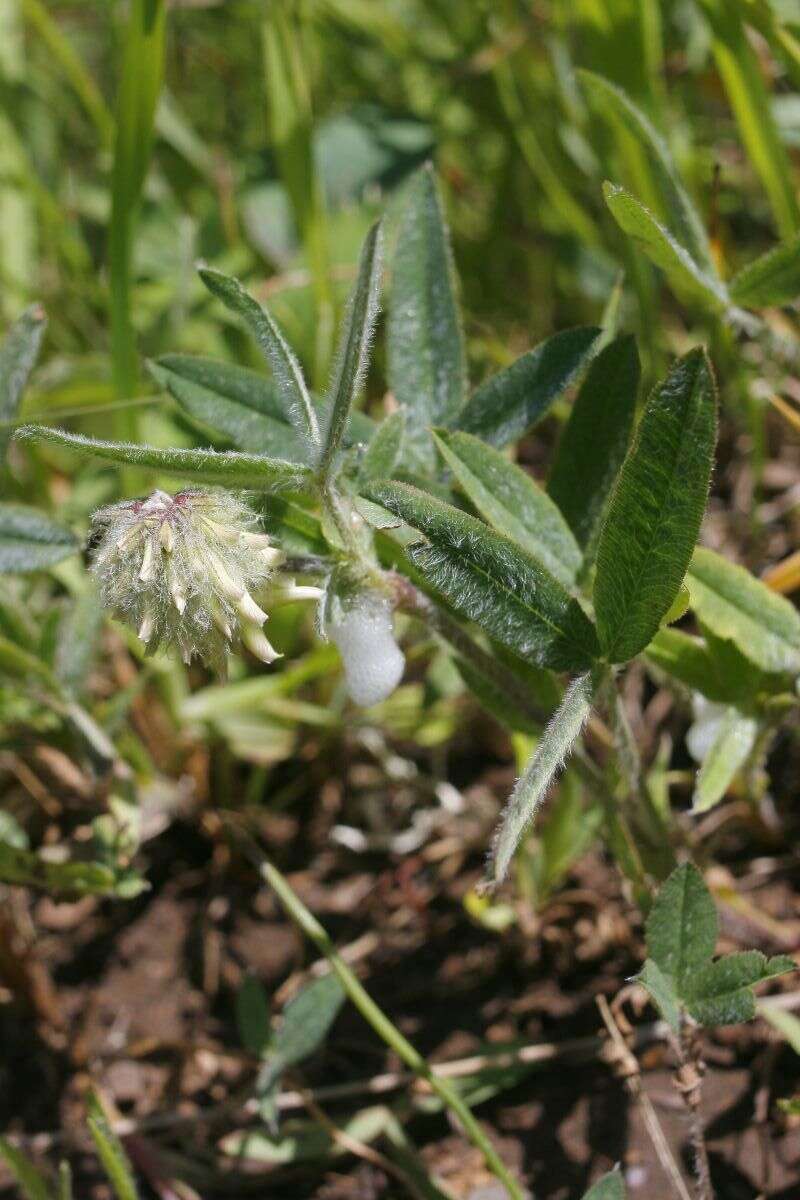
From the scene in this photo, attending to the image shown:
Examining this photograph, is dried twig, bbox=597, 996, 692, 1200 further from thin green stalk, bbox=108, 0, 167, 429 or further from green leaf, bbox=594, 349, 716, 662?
thin green stalk, bbox=108, 0, 167, 429

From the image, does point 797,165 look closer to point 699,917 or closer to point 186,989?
point 699,917

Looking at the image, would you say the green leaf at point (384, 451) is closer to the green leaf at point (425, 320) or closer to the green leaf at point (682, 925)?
the green leaf at point (425, 320)

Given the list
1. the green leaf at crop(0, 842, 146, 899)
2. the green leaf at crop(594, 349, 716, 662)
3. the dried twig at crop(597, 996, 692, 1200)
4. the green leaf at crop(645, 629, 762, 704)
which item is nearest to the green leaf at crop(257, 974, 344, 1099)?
the green leaf at crop(0, 842, 146, 899)

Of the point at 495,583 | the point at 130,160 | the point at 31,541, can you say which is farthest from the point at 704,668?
the point at 130,160

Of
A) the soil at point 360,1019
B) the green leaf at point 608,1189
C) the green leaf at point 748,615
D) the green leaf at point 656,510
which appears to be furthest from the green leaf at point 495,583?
the soil at point 360,1019

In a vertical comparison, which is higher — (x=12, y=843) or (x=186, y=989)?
(x=12, y=843)

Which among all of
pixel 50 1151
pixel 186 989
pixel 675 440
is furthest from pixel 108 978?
pixel 675 440
